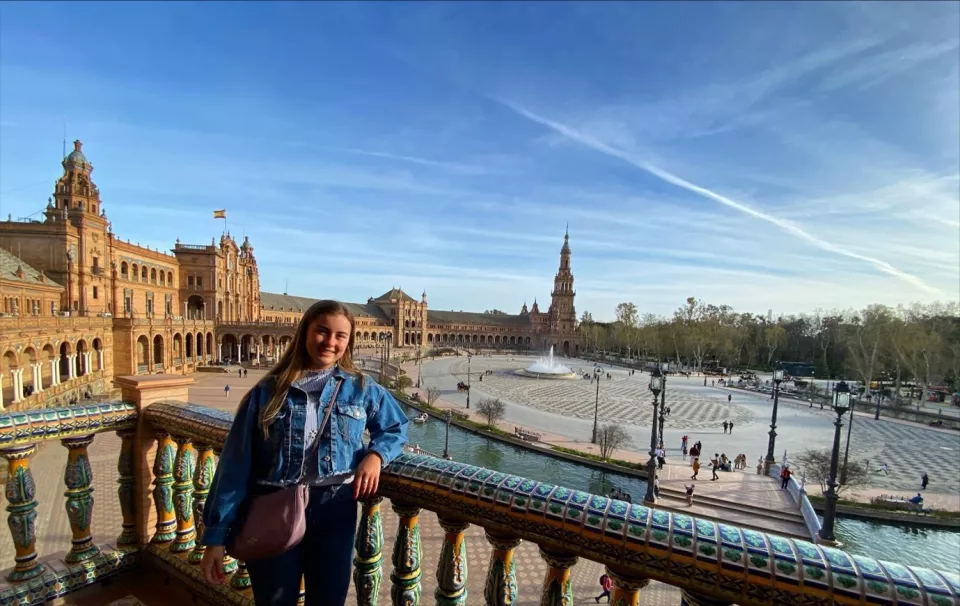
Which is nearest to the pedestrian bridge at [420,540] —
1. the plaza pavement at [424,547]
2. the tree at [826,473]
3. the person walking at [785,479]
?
the plaza pavement at [424,547]

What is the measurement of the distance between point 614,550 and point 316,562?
128 centimetres

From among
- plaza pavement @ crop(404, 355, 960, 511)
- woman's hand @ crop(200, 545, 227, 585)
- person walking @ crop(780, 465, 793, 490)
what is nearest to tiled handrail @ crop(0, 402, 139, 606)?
woman's hand @ crop(200, 545, 227, 585)

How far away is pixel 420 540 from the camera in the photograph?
2.54m

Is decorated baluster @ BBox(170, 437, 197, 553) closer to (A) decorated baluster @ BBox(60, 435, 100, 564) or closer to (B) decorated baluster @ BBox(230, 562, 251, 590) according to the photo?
(A) decorated baluster @ BBox(60, 435, 100, 564)

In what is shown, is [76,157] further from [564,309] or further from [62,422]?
[564,309]

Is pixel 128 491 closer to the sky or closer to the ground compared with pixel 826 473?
closer to the sky

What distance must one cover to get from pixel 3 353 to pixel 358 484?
27745mm

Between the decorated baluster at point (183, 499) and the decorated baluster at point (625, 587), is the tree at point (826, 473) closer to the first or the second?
the decorated baluster at point (625, 587)

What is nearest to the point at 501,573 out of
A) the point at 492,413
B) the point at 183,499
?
the point at 183,499

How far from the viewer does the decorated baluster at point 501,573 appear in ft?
6.54

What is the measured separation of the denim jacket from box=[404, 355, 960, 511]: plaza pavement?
746 inches

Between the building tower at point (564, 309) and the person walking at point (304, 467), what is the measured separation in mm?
93285

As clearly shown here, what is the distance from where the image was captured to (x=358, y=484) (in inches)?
76.5

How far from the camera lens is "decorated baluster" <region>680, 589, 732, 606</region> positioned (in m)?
1.55
